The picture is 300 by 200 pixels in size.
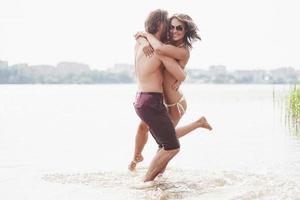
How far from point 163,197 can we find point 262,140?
28.6 ft

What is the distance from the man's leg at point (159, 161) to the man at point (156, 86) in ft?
0.04

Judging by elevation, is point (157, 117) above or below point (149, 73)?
below

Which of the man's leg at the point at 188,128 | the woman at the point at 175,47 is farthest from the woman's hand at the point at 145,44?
the man's leg at the point at 188,128

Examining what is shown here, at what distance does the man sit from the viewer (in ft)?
23.6

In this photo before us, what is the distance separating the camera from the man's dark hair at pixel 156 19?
721 centimetres

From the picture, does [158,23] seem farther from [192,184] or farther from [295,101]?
[295,101]

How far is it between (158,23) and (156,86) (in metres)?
0.75

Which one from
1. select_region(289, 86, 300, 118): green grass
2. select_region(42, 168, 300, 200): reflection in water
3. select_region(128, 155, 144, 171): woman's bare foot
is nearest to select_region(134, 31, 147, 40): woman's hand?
select_region(128, 155, 144, 171): woman's bare foot

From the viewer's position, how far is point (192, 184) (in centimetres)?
807

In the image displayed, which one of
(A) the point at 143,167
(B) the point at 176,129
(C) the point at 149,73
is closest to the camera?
(C) the point at 149,73

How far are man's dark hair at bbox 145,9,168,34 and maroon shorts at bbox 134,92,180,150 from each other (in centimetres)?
80

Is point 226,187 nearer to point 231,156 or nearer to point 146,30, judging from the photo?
point 146,30

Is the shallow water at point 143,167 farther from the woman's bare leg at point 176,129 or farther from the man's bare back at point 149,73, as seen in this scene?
the man's bare back at point 149,73

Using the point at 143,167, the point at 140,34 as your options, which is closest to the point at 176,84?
the point at 140,34
